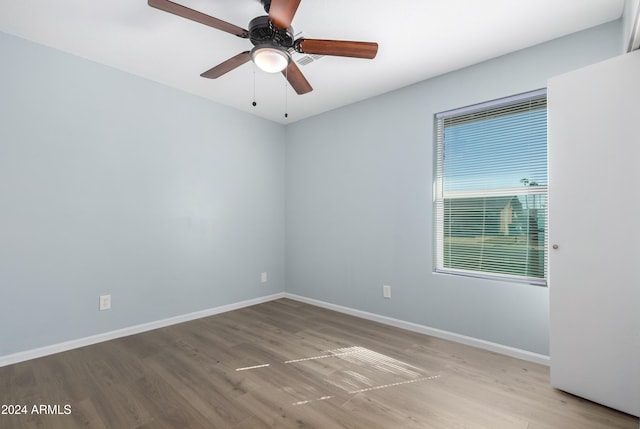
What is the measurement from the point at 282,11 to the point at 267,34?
0.91 feet

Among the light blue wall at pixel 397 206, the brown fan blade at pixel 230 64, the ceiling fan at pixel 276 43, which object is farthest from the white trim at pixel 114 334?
the ceiling fan at pixel 276 43

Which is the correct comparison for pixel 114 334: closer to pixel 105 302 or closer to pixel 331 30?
pixel 105 302

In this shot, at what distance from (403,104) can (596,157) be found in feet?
5.95

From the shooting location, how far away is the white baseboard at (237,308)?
239 centimetres

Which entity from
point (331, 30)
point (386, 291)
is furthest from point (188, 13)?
point (386, 291)

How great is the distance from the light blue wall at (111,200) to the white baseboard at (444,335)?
1.26 metres

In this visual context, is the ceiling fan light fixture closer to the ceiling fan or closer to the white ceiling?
the ceiling fan

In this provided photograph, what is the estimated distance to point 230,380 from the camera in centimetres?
213

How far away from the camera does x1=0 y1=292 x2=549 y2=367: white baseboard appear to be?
94.2 inches

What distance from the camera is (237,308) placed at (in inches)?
152

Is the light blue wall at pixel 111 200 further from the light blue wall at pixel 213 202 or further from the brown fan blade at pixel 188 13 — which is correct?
the brown fan blade at pixel 188 13

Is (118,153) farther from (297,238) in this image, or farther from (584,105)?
(584,105)

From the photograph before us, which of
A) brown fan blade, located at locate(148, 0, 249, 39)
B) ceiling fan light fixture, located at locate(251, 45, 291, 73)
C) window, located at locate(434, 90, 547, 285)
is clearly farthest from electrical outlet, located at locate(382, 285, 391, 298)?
brown fan blade, located at locate(148, 0, 249, 39)

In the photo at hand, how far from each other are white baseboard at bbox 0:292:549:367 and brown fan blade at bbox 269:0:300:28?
2875 mm
